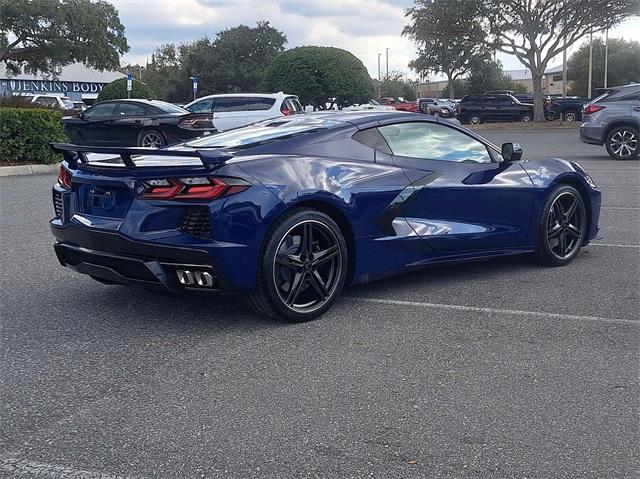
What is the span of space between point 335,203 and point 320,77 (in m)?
32.6

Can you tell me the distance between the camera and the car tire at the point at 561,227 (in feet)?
19.7

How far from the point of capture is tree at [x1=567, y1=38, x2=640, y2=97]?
74.1 meters

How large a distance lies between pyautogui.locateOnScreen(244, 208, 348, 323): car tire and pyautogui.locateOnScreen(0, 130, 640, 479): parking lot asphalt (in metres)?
0.13

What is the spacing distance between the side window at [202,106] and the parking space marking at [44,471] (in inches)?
724

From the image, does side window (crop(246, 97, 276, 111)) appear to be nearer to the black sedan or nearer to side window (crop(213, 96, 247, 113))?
side window (crop(213, 96, 247, 113))

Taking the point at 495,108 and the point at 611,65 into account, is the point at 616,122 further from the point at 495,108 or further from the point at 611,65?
the point at 611,65

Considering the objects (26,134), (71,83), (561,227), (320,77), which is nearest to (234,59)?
(71,83)

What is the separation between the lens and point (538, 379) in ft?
12.2

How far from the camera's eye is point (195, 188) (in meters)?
4.28

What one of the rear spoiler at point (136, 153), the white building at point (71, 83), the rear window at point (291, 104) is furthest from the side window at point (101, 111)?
the white building at point (71, 83)

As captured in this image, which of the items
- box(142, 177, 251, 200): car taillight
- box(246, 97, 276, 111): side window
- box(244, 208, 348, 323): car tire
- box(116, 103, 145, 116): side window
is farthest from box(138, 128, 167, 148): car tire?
box(142, 177, 251, 200): car taillight

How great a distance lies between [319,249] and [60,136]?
1257 cm

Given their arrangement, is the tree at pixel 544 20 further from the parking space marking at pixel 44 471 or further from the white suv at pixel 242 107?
the parking space marking at pixel 44 471

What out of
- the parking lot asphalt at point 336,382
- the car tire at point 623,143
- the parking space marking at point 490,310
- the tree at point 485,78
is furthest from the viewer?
the tree at point 485,78
